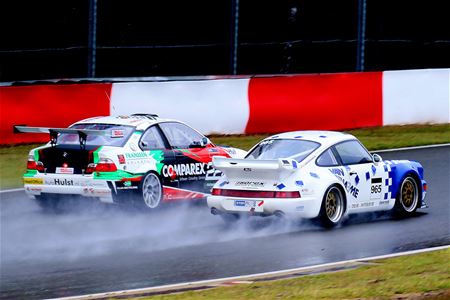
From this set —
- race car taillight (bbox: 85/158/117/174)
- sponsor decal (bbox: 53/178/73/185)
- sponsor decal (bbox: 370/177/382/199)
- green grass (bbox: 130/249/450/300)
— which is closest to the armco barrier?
sponsor decal (bbox: 53/178/73/185)

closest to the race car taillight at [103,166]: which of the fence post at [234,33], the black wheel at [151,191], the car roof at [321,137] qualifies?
the black wheel at [151,191]

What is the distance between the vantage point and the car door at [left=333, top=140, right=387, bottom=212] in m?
14.9

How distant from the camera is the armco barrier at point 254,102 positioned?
2103 centimetres

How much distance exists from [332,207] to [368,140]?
8.94m

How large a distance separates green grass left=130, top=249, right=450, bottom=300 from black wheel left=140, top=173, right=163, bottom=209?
4788 millimetres

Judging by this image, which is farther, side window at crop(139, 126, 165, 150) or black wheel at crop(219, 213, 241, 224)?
side window at crop(139, 126, 165, 150)

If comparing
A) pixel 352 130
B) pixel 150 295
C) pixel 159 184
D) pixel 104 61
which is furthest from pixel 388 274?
pixel 104 61

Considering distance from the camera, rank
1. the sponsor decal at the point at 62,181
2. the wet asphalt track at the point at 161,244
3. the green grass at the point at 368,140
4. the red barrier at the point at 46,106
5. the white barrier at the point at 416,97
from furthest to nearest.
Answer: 1. the white barrier at the point at 416,97
2. the red barrier at the point at 46,106
3. the green grass at the point at 368,140
4. the sponsor decal at the point at 62,181
5. the wet asphalt track at the point at 161,244

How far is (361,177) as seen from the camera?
15031 mm

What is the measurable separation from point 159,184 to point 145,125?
914 millimetres

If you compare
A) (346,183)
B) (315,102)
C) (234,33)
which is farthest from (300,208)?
(234,33)

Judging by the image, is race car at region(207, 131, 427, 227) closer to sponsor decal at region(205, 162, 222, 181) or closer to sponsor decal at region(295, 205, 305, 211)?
sponsor decal at region(295, 205, 305, 211)

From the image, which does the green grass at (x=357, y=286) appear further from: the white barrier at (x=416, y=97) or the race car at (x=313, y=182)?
the white barrier at (x=416, y=97)

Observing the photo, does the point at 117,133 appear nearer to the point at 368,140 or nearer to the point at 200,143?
the point at 200,143
